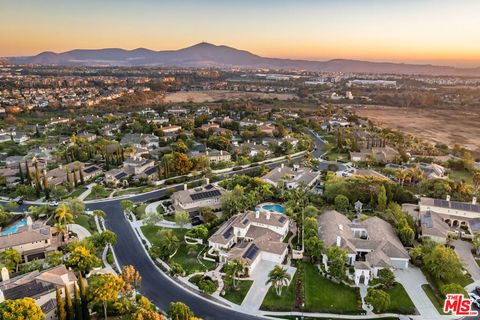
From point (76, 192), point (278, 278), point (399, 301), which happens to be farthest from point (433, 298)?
point (76, 192)

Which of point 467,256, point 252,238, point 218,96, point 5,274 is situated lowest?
point 467,256

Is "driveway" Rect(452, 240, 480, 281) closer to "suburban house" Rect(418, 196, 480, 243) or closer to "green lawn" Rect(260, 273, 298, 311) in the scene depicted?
"suburban house" Rect(418, 196, 480, 243)

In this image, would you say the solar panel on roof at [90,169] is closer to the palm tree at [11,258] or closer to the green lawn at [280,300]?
the palm tree at [11,258]

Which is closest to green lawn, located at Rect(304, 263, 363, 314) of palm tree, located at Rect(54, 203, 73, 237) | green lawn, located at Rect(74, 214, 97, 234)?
green lawn, located at Rect(74, 214, 97, 234)

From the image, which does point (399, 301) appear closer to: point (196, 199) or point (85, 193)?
point (196, 199)

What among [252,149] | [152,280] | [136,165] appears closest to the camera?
[152,280]

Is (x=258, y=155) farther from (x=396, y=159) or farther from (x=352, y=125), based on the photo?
(x=352, y=125)
